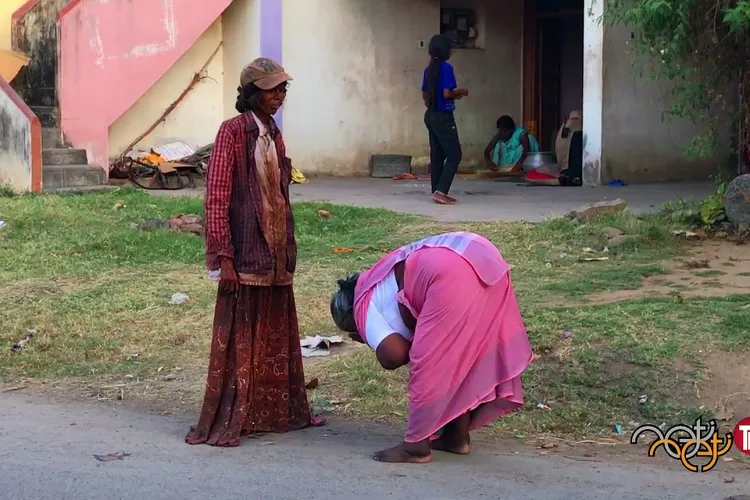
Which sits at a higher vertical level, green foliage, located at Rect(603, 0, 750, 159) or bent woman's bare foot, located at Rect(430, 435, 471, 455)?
green foliage, located at Rect(603, 0, 750, 159)

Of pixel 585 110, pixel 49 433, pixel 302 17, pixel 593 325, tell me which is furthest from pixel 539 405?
pixel 302 17

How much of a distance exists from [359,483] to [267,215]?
1359mm

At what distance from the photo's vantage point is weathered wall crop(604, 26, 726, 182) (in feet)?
46.5

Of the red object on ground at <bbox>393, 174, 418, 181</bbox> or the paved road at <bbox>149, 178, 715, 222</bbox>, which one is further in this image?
the red object on ground at <bbox>393, 174, 418, 181</bbox>

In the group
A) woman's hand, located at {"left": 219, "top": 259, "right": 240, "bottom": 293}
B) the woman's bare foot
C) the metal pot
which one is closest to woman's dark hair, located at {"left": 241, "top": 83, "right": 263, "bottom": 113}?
woman's hand, located at {"left": 219, "top": 259, "right": 240, "bottom": 293}

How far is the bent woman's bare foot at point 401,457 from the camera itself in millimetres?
4746

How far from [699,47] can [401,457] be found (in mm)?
5887

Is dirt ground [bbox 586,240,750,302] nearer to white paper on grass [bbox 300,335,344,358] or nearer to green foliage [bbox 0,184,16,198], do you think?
white paper on grass [bbox 300,335,344,358]

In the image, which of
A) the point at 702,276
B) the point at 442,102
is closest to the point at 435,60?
the point at 442,102

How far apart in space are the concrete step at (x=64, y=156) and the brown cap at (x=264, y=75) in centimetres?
947

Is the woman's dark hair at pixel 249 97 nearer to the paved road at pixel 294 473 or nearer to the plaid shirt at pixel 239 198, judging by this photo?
the plaid shirt at pixel 239 198

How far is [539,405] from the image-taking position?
18.7 ft

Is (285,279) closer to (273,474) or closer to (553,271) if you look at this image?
(273,474)

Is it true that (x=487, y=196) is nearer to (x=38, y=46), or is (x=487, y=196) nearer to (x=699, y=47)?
(x=699, y=47)
